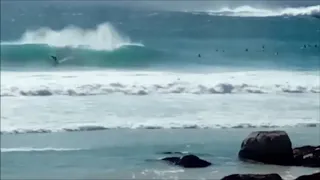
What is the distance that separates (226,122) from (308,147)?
13.6 inches

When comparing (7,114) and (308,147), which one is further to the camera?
(308,147)

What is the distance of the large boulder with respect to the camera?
197cm

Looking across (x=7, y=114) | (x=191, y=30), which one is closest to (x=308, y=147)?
(x=191, y=30)

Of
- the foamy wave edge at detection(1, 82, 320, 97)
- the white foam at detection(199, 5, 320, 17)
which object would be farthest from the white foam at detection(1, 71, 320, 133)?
the white foam at detection(199, 5, 320, 17)

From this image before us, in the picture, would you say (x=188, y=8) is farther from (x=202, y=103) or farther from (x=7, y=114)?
(x=7, y=114)

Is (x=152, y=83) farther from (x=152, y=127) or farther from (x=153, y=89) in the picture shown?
(x=152, y=127)

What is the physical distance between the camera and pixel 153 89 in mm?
1956

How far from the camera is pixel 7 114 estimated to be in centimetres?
187

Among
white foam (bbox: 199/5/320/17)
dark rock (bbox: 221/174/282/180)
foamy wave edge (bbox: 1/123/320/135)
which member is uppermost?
white foam (bbox: 199/5/320/17)

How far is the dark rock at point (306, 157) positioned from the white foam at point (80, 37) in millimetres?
753

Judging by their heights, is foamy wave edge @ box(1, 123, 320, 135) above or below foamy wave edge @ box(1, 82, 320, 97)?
below

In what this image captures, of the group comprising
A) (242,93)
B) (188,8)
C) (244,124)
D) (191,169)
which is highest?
(188,8)

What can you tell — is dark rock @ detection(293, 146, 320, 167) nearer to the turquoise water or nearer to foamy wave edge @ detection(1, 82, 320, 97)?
the turquoise water

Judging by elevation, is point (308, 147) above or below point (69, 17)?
below
